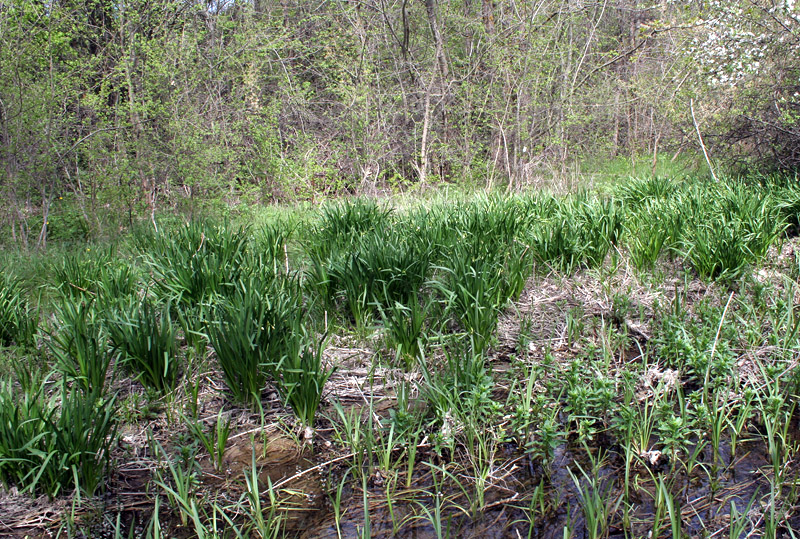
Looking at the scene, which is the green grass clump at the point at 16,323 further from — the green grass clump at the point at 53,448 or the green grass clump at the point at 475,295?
the green grass clump at the point at 475,295

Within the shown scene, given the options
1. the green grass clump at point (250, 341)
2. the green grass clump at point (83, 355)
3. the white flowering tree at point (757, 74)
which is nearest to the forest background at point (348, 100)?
the white flowering tree at point (757, 74)

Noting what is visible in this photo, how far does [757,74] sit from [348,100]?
20.3 feet

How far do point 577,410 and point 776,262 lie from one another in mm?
2593

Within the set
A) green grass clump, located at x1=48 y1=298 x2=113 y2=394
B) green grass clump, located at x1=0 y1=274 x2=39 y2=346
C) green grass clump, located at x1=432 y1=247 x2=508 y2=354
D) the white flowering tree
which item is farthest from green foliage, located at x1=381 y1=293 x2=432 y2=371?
the white flowering tree

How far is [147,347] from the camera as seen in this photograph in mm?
2828

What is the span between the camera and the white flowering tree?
6570 millimetres

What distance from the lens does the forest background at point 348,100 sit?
6.80 meters

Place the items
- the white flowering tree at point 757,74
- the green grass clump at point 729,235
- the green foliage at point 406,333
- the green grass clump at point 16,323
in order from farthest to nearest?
1. the white flowering tree at point 757,74
2. the green grass clump at point 729,235
3. the green grass clump at point 16,323
4. the green foliage at point 406,333

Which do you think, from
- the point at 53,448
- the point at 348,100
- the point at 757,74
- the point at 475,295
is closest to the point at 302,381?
the point at 53,448

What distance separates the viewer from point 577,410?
262cm

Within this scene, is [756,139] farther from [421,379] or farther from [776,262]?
[421,379]

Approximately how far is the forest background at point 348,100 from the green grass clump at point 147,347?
483cm

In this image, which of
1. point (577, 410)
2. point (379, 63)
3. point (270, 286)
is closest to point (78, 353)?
point (270, 286)

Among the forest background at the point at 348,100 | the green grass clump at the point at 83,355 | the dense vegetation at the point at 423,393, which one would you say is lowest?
the dense vegetation at the point at 423,393
